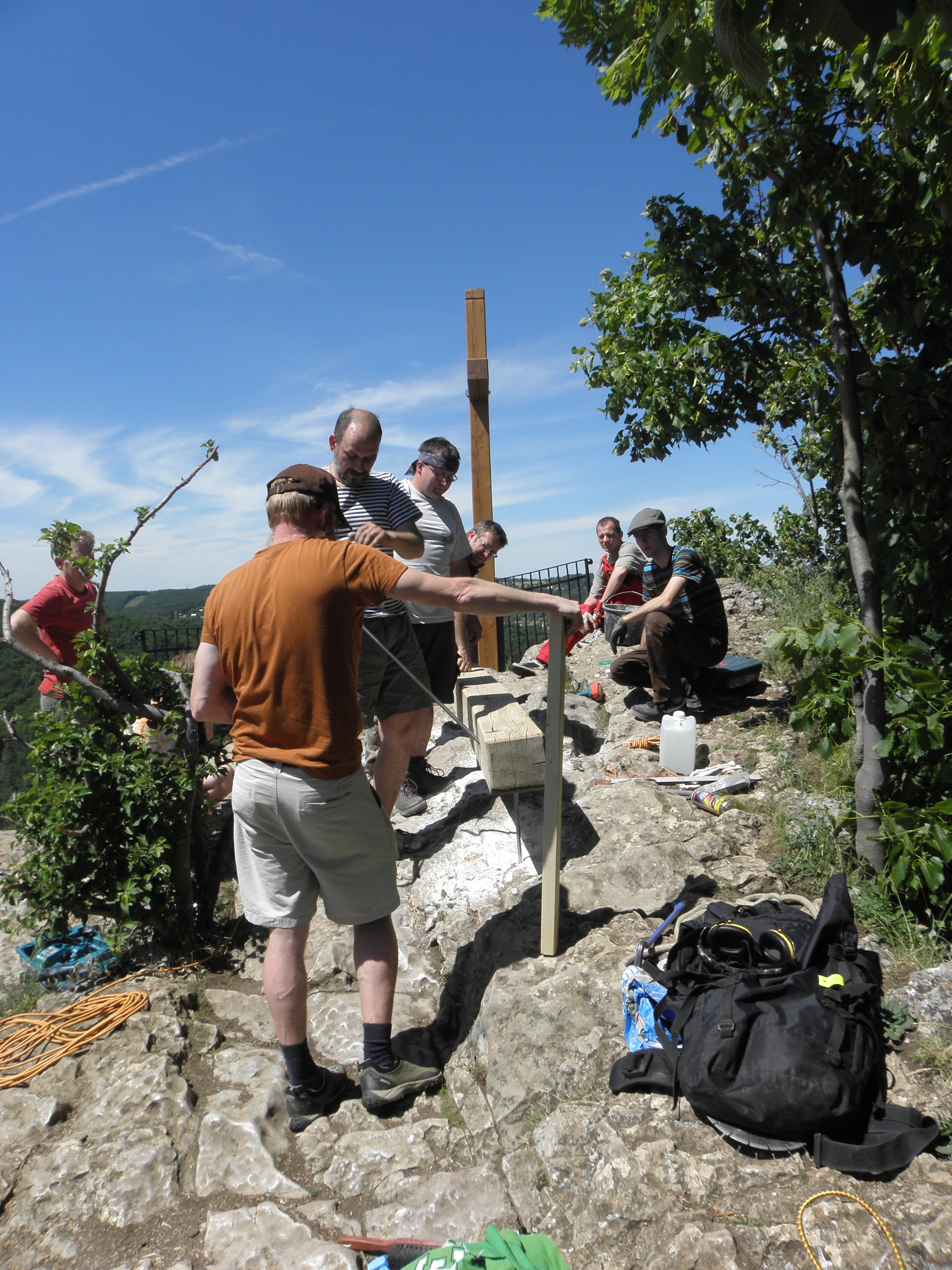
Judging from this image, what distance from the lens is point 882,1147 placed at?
5.48 ft

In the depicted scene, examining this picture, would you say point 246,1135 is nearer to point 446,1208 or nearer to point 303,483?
point 446,1208

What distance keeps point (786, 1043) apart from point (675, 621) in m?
3.07

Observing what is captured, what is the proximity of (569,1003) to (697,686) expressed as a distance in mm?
2915

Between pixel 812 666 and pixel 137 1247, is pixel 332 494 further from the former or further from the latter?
pixel 812 666

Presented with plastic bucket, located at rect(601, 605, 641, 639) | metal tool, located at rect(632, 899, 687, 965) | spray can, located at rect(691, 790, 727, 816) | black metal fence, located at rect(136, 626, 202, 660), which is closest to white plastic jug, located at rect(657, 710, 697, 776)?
spray can, located at rect(691, 790, 727, 816)

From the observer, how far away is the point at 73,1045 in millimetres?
2729

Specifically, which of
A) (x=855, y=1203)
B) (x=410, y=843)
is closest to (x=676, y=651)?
(x=410, y=843)

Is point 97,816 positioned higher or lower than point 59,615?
lower

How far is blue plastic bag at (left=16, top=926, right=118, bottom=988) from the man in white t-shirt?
1747 millimetres

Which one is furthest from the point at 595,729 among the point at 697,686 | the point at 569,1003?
the point at 569,1003

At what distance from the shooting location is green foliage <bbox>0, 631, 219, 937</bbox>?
3.27 meters

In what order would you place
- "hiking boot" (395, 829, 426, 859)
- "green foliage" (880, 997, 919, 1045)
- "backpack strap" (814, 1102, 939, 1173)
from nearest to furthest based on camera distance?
"backpack strap" (814, 1102, 939, 1173), "green foliage" (880, 997, 919, 1045), "hiking boot" (395, 829, 426, 859)

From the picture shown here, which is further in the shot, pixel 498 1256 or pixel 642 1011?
pixel 642 1011

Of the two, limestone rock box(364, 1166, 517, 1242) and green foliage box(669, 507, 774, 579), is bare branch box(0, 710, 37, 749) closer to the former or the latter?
limestone rock box(364, 1166, 517, 1242)
